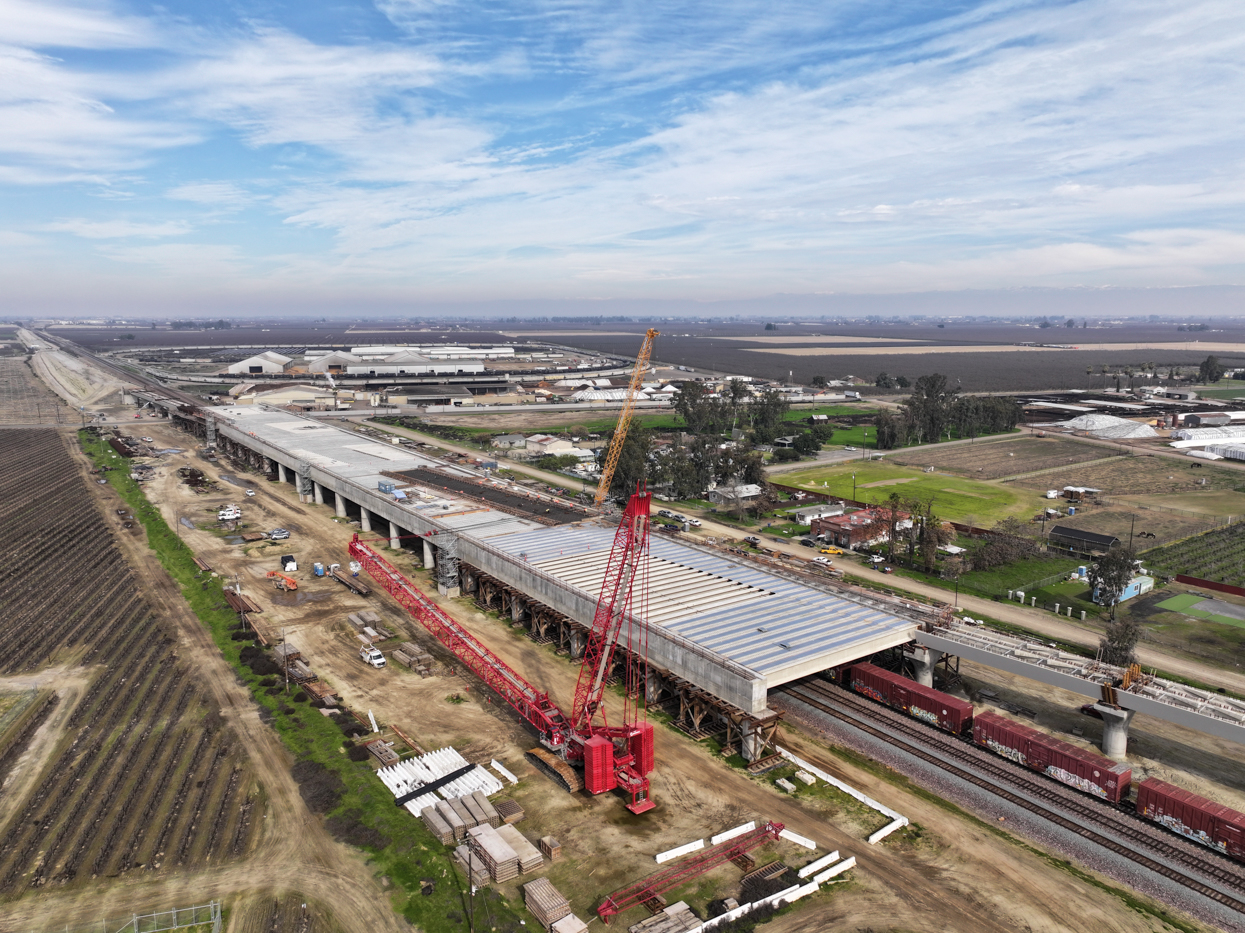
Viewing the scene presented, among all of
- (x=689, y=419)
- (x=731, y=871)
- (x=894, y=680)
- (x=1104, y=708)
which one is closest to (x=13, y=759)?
(x=731, y=871)

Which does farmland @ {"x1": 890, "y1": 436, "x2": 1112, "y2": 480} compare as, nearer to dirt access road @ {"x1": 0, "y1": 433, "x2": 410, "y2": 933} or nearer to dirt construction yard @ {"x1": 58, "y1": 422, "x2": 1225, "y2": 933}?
dirt construction yard @ {"x1": 58, "y1": 422, "x2": 1225, "y2": 933}

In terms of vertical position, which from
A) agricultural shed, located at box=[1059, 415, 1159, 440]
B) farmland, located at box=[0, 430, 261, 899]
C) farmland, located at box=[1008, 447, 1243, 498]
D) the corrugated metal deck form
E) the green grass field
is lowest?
farmland, located at box=[1008, 447, 1243, 498]

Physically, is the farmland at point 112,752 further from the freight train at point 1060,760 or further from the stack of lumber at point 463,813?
the freight train at point 1060,760

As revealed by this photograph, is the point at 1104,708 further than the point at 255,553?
No

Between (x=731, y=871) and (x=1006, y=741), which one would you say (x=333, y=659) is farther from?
(x=1006, y=741)

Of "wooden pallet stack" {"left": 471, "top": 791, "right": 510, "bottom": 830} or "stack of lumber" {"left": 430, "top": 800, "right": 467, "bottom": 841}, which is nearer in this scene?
"stack of lumber" {"left": 430, "top": 800, "right": 467, "bottom": 841}

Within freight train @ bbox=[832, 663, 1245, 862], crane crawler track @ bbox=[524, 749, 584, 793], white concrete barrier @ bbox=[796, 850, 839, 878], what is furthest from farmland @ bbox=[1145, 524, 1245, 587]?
crane crawler track @ bbox=[524, 749, 584, 793]

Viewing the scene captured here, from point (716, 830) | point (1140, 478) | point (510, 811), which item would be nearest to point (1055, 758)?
point (716, 830)
